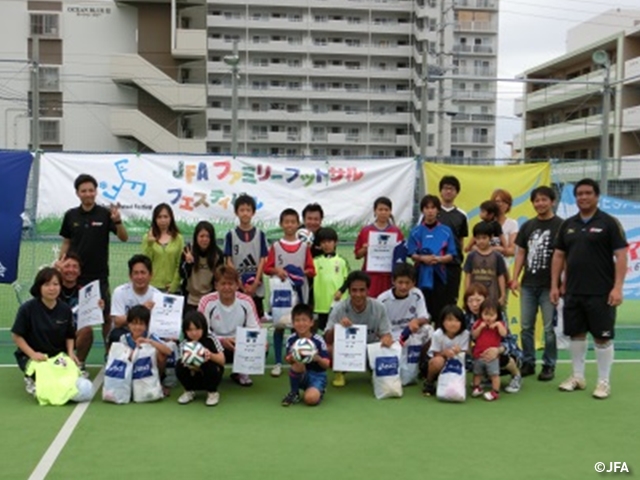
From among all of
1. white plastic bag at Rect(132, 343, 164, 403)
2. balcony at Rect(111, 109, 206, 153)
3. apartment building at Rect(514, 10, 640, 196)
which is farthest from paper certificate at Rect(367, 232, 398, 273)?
apartment building at Rect(514, 10, 640, 196)

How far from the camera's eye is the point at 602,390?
611cm

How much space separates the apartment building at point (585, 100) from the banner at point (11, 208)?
3095 cm

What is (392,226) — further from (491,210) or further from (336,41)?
(336,41)

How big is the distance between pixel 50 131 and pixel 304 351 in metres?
29.5

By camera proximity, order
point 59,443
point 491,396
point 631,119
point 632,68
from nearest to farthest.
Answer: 1. point 59,443
2. point 491,396
3. point 631,119
4. point 632,68

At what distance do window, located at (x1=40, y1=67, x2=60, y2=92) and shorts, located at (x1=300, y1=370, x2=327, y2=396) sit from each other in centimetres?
3067

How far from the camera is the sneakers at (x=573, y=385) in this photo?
632cm

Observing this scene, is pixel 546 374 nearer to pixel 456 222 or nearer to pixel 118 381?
pixel 456 222

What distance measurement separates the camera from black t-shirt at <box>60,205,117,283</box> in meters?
6.72

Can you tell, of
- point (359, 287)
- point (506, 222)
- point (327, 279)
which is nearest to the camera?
point (359, 287)

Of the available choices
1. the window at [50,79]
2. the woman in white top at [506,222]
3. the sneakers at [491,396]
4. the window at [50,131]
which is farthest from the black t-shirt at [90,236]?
the window at [50,79]

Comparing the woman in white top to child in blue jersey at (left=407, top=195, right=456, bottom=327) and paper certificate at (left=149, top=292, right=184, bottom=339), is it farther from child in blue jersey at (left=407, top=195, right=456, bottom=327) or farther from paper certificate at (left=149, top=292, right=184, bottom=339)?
paper certificate at (left=149, top=292, right=184, bottom=339)

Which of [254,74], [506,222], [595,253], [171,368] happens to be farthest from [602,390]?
[254,74]

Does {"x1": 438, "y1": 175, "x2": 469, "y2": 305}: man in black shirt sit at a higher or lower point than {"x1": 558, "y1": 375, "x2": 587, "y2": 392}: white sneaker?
higher
